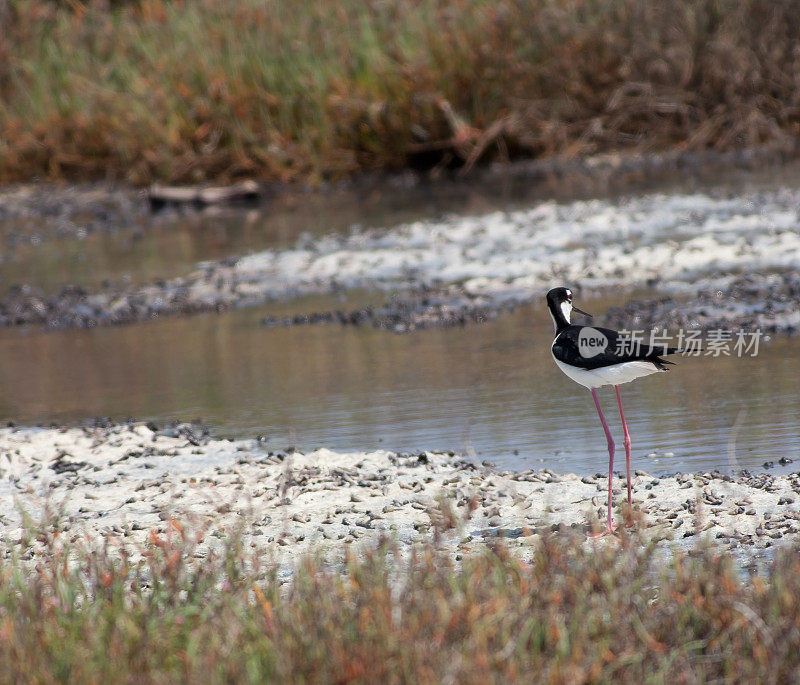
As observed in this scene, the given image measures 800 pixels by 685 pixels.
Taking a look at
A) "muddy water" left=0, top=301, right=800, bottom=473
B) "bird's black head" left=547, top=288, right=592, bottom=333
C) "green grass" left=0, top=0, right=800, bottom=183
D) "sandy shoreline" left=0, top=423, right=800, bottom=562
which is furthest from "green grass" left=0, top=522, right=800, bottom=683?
"green grass" left=0, top=0, right=800, bottom=183

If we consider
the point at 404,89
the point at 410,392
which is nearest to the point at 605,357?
the point at 410,392

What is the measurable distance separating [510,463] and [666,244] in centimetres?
556

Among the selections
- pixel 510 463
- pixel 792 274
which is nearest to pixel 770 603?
pixel 510 463

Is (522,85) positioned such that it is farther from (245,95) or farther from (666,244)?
(666,244)

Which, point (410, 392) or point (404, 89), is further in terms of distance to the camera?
point (404, 89)

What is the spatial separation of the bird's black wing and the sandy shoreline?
610 millimetres

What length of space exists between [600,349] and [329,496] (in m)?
1.50

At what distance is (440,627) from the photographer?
11.9ft

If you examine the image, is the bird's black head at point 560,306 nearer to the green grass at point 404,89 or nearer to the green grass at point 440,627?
the green grass at point 440,627

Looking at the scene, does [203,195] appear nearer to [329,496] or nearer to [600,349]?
[329,496]

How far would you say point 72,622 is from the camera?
3889 millimetres

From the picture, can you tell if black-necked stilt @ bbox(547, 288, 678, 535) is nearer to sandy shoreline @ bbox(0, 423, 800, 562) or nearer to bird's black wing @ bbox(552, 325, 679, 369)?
bird's black wing @ bbox(552, 325, 679, 369)

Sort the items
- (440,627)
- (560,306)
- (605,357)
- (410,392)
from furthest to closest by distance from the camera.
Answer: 1. (410,392)
2. (560,306)
3. (605,357)
4. (440,627)

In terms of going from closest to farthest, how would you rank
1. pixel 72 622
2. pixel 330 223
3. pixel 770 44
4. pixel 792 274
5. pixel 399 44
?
pixel 72 622 → pixel 792 274 → pixel 330 223 → pixel 770 44 → pixel 399 44
